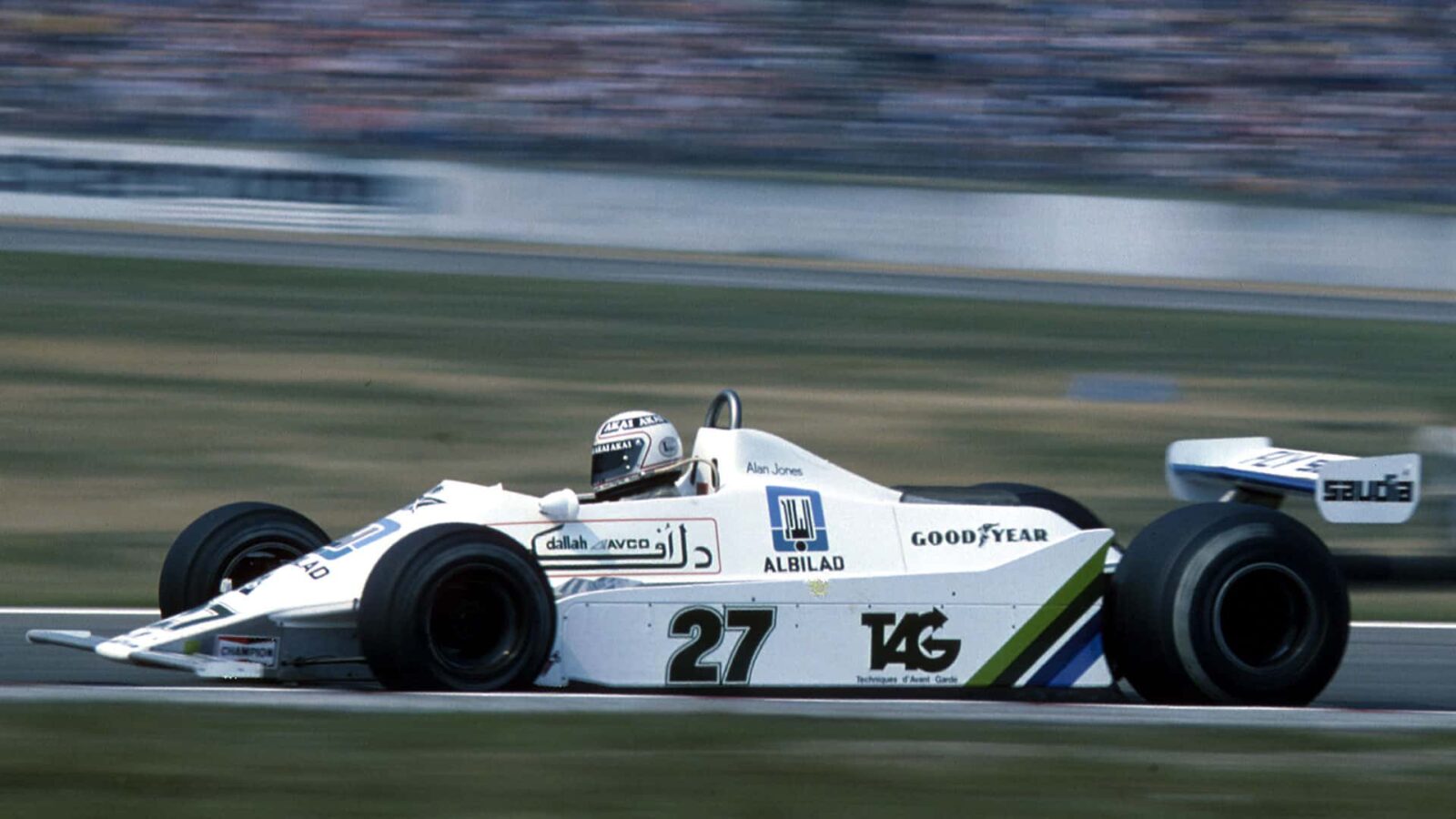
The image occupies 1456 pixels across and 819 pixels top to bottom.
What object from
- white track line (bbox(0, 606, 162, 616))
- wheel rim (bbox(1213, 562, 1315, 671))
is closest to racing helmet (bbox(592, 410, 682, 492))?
wheel rim (bbox(1213, 562, 1315, 671))

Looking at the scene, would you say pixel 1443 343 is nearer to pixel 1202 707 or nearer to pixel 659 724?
pixel 1202 707

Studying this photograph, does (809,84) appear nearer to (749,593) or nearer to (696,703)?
(749,593)

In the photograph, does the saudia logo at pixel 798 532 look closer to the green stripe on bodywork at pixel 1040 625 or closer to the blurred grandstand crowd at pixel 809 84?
the green stripe on bodywork at pixel 1040 625

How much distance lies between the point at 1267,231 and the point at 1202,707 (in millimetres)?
11725

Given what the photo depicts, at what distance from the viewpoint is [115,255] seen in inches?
653

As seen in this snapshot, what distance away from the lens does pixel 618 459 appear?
670 centimetres

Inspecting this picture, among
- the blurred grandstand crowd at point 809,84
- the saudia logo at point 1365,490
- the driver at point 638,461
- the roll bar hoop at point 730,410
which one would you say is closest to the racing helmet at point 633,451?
the driver at point 638,461

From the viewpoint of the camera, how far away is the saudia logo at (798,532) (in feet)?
21.1

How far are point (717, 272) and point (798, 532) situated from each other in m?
10.7

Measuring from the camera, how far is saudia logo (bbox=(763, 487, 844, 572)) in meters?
6.43

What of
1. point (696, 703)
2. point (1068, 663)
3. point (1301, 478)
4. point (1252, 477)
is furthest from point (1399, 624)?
point (696, 703)

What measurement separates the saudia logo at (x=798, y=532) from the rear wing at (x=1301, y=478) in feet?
4.89

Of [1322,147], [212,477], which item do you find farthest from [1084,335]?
[212,477]

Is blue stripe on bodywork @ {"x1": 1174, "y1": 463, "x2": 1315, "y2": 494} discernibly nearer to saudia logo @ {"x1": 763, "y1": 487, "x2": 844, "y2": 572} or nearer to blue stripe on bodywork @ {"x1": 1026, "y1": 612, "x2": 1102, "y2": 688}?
blue stripe on bodywork @ {"x1": 1026, "y1": 612, "x2": 1102, "y2": 688}
